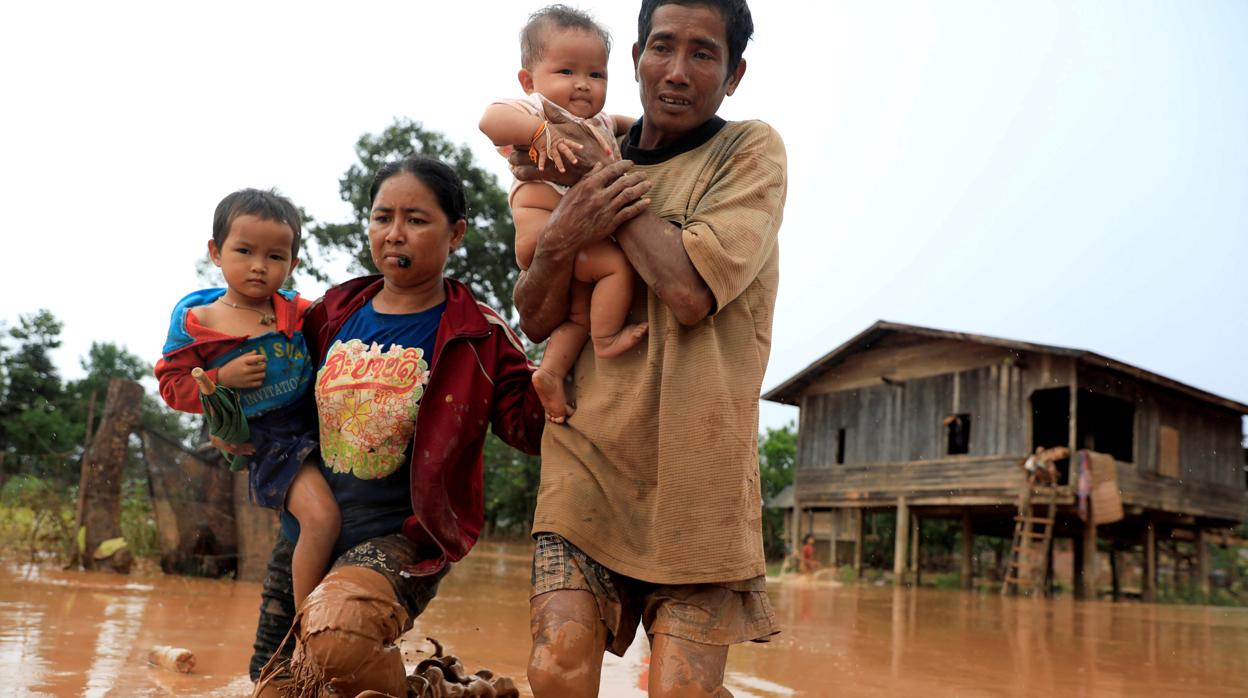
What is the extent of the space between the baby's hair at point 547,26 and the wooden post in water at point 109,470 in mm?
7436

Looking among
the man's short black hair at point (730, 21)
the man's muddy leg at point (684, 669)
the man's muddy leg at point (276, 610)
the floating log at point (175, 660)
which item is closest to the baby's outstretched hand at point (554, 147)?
the man's short black hair at point (730, 21)

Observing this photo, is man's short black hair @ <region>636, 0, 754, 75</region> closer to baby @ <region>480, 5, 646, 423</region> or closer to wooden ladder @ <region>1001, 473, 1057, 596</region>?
baby @ <region>480, 5, 646, 423</region>

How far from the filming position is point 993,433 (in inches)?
762

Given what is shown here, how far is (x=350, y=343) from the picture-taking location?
106 inches

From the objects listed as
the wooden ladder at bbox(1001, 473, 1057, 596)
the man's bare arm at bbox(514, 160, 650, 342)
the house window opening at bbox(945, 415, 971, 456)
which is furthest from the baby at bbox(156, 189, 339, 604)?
the house window opening at bbox(945, 415, 971, 456)

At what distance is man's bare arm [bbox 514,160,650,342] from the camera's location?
2.05 meters

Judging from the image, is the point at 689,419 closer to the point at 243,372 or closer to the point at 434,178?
the point at 434,178

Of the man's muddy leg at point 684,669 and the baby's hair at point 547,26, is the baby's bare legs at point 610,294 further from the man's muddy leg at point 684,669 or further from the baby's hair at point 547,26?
the baby's hair at point 547,26

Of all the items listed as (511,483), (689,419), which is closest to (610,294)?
(689,419)

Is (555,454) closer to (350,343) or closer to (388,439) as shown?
(388,439)

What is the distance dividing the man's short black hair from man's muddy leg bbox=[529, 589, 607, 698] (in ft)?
4.10

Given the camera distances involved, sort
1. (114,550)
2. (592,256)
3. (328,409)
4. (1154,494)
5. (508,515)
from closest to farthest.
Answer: (592,256), (328,409), (114,550), (1154,494), (508,515)

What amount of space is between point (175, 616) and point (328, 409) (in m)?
4.52

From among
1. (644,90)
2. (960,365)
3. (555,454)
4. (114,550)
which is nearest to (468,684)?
(555,454)
